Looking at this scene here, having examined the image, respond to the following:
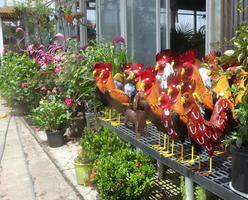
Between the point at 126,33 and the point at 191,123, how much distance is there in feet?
11.5

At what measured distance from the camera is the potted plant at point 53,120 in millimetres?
4758

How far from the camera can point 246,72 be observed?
1.85 meters

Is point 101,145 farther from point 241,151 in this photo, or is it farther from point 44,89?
point 44,89

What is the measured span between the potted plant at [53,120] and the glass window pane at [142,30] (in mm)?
1494

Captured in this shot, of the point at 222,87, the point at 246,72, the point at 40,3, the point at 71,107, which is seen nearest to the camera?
the point at 246,72

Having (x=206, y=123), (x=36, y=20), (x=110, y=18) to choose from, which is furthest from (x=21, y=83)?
(x=206, y=123)

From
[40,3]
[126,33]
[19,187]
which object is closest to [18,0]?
[40,3]

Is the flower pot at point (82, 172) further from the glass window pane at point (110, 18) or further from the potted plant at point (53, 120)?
the glass window pane at point (110, 18)

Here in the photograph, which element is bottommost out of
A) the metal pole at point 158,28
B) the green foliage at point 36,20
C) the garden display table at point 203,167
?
the garden display table at point 203,167

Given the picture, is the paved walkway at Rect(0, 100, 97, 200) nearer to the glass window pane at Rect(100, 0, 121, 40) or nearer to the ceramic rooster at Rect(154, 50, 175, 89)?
the ceramic rooster at Rect(154, 50, 175, 89)

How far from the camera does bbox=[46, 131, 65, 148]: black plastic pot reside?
4762 mm

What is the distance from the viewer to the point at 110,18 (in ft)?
19.2

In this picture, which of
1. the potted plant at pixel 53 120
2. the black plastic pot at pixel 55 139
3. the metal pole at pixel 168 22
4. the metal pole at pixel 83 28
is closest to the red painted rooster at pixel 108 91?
the metal pole at pixel 168 22

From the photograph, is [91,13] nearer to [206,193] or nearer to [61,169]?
[61,169]
